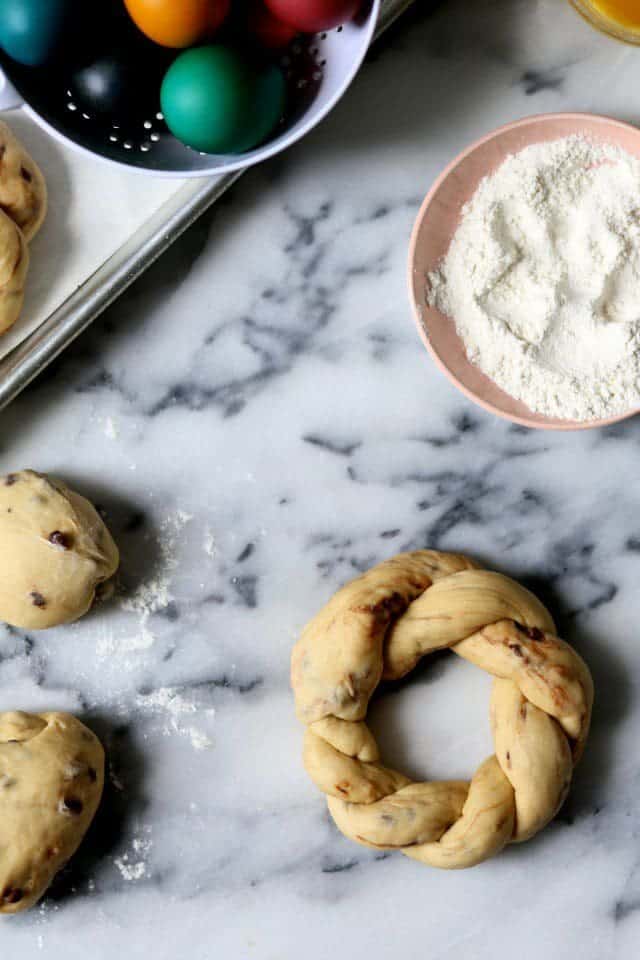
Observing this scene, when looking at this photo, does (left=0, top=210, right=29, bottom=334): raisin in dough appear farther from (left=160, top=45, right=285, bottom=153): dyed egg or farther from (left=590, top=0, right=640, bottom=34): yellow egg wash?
(left=590, top=0, right=640, bottom=34): yellow egg wash

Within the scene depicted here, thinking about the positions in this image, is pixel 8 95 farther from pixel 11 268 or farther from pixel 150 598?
pixel 150 598

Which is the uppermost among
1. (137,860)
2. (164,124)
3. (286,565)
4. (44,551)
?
(164,124)

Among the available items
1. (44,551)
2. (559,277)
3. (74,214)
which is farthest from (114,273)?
(559,277)

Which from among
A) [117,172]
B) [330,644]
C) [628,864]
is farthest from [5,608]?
[628,864]

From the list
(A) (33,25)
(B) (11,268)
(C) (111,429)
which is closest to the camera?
(A) (33,25)

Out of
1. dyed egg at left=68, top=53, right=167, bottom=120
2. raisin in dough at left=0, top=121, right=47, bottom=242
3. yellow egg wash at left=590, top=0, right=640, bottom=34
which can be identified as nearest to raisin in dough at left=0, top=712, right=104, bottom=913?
raisin in dough at left=0, top=121, right=47, bottom=242

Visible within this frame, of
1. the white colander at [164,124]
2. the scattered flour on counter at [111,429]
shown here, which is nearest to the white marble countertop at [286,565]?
the scattered flour on counter at [111,429]
